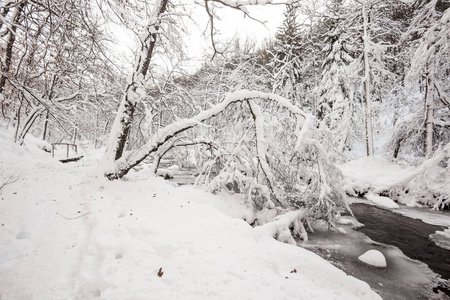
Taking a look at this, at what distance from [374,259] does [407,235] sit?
2.95m

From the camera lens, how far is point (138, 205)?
502 cm

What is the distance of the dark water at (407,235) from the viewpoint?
5605 millimetres

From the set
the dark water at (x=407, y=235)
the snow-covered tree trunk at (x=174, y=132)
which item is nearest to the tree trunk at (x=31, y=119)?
the snow-covered tree trunk at (x=174, y=132)

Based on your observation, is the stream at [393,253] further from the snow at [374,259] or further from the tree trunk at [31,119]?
the tree trunk at [31,119]

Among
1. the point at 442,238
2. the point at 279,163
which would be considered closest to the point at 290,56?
the point at 279,163

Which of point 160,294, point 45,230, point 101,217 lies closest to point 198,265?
point 160,294

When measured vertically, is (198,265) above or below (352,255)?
above

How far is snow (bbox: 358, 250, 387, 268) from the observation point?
205 inches

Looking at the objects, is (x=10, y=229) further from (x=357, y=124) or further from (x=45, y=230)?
(x=357, y=124)

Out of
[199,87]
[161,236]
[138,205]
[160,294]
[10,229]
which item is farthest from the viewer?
[199,87]

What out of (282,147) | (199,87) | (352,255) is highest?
(199,87)

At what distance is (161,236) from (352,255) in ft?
15.5

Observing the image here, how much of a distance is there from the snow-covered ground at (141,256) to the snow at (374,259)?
2.35m

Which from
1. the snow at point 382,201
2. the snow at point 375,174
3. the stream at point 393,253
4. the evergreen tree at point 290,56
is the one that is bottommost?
the stream at point 393,253
